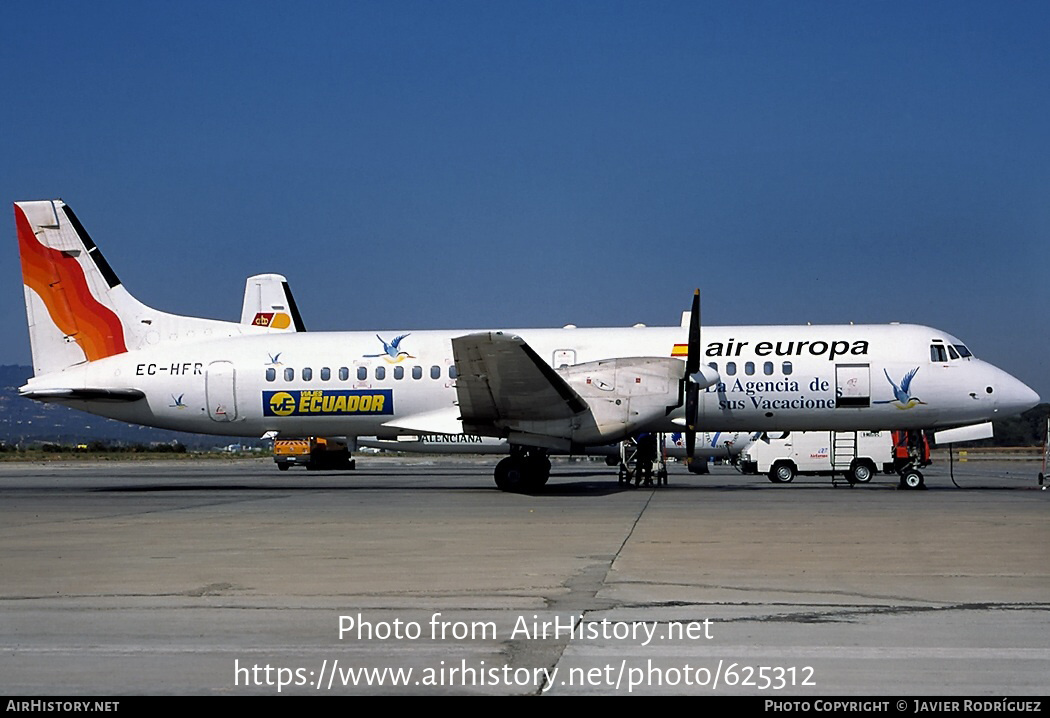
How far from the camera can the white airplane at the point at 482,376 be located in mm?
23891

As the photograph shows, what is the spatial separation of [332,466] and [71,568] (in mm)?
42117

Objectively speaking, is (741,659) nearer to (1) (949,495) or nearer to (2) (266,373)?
(1) (949,495)

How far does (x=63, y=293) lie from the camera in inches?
1093

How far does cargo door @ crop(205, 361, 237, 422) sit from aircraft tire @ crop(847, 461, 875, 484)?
19.9 m

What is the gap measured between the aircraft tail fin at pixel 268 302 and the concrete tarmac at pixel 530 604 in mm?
28078

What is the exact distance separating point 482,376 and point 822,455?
18973mm

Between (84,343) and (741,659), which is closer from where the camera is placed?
(741,659)

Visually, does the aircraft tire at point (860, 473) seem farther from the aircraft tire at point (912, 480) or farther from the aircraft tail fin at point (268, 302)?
the aircraft tail fin at point (268, 302)

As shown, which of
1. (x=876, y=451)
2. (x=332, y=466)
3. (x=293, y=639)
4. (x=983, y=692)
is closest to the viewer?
(x=983, y=692)

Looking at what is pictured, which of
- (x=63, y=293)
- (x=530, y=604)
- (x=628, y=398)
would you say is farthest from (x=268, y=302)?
(x=530, y=604)

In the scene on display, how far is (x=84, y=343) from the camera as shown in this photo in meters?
27.8

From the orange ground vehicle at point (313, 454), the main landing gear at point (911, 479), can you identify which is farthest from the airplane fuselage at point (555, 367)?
the orange ground vehicle at point (313, 454)

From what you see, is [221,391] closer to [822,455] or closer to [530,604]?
[530,604]
